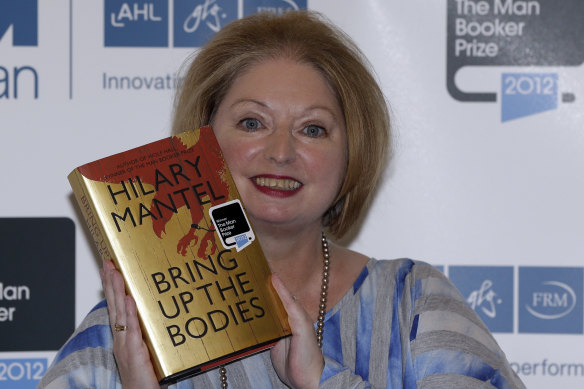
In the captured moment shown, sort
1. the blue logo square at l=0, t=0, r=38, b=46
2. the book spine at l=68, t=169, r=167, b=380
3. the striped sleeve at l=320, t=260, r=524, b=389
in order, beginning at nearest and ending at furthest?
the book spine at l=68, t=169, r=167, b=380
the striped sleeve at l=320, t=260, r=524, b=389
the blue logo square at l=0, t=0, r=38, b=46

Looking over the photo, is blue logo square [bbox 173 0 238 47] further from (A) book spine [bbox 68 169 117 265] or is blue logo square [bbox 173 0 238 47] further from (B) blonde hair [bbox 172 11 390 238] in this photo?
(A) book spine [bbox 68 169 117 265]

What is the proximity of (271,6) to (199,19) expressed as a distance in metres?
0.17

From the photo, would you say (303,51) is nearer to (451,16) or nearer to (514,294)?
(451,16)

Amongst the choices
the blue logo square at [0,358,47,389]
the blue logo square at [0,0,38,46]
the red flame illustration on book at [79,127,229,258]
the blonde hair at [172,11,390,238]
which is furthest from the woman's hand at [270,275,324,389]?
the blue logo square at [0,0,38,46]

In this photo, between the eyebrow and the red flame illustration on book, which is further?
the eyebrow

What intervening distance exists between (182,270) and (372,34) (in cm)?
88

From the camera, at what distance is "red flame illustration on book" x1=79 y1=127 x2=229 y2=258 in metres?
1.07

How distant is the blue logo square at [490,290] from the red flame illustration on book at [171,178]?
2.70 feet

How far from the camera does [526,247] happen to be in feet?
5.60

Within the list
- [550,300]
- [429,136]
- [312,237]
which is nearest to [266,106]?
[312,237]

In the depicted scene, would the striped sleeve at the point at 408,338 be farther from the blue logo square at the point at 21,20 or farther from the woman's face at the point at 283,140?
the blue logo square at the point at 21,20

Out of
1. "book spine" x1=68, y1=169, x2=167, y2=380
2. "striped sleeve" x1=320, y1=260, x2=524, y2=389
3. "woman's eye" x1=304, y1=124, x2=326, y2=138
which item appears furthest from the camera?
"woman's eye" x1=304, y1=124, x2=326, y2=138

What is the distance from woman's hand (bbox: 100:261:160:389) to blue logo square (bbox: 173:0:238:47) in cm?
77

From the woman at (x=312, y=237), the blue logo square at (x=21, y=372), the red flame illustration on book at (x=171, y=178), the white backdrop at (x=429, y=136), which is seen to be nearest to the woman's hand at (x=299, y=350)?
the woman at (x=312, y=237)
